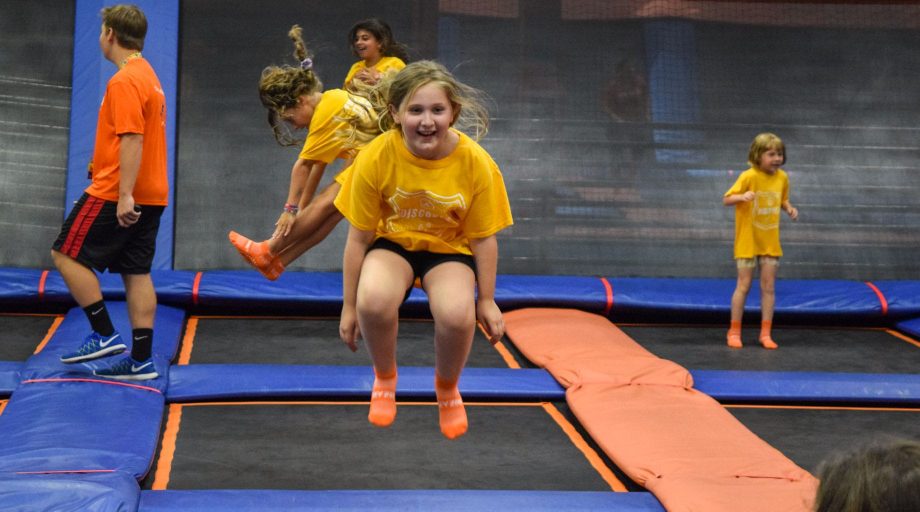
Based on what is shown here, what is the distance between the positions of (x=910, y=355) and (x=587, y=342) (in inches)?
57.3

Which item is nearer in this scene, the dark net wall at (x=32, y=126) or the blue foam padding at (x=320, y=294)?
the blue foam padding at (x=320, y=294)

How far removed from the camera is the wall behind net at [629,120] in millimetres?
5500

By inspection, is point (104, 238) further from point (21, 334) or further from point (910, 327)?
point (910, 327)

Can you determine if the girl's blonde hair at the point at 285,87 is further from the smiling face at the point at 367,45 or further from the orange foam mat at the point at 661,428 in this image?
the orange foam mat at the point at 661,428

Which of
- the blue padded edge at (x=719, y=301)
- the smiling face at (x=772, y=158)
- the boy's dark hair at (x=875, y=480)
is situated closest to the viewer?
the boy's dark hair at (x=875, y=480)

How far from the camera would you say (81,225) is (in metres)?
3.31

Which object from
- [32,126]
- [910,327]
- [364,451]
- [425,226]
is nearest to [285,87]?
[425,226]

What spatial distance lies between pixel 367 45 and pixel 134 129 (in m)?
1.14

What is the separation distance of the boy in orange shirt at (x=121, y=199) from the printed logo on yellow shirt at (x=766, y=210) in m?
2.43

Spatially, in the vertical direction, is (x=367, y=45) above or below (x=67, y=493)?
above

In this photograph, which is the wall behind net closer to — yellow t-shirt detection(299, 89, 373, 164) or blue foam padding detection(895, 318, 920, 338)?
blue foam padding detection(895, 318, 920, 338)

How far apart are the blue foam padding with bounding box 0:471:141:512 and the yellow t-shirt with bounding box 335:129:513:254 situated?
0.82m

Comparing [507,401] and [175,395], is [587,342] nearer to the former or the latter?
[507,401]

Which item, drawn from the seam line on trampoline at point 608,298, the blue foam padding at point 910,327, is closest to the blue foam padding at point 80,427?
the seam line on trampoline at point 608,298
